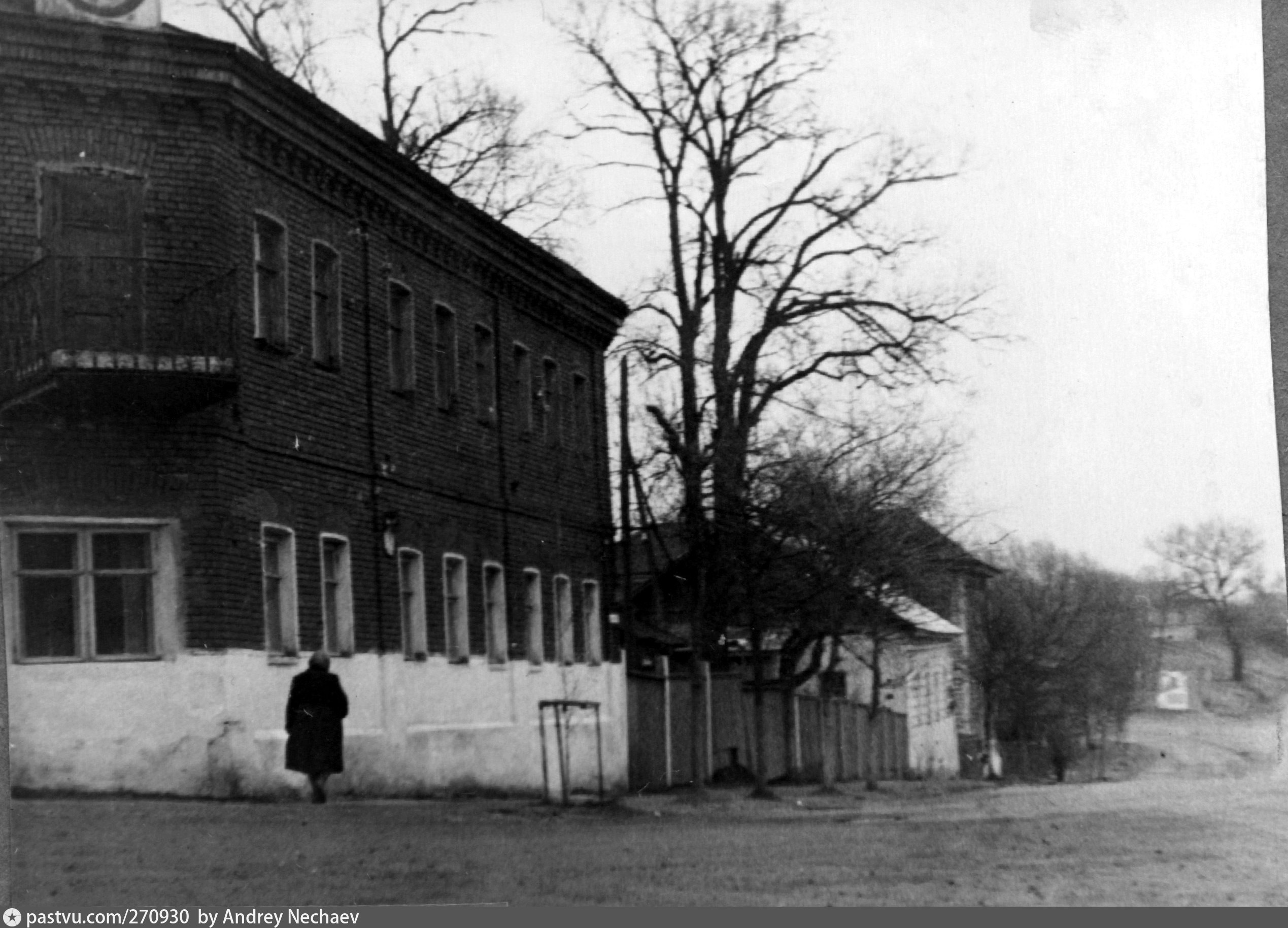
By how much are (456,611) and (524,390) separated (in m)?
1.26

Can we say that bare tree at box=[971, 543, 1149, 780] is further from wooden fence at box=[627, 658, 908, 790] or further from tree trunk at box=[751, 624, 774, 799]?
tree trunk at box=[751, 624, 774, 799]

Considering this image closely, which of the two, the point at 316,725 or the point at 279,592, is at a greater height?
the point at 279,592

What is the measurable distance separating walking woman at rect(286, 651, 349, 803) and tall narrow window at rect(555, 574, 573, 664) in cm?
120

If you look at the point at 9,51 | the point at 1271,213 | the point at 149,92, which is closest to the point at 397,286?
the point at 149,92

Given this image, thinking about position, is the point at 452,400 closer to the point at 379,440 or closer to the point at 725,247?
the point at 379,440

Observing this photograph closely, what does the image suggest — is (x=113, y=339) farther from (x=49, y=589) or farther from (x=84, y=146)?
(x=49, y=589)

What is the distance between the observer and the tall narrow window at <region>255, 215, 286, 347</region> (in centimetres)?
1041

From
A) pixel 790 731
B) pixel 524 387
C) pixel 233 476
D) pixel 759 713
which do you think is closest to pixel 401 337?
pixel 524 387

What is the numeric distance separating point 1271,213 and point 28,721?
23.1 feet

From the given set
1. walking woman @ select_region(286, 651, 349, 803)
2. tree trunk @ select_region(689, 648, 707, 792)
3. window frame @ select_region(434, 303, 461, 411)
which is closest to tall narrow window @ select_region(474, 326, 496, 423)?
window frame @ select_region(434, 303, 461, 411)

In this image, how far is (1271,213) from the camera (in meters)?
10.9

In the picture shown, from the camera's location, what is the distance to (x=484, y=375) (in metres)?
11.1

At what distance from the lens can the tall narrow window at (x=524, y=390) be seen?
11.0m

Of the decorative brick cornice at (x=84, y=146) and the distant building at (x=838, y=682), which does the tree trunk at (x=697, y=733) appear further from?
the decorative brick cornice at (x=84, y=146)
